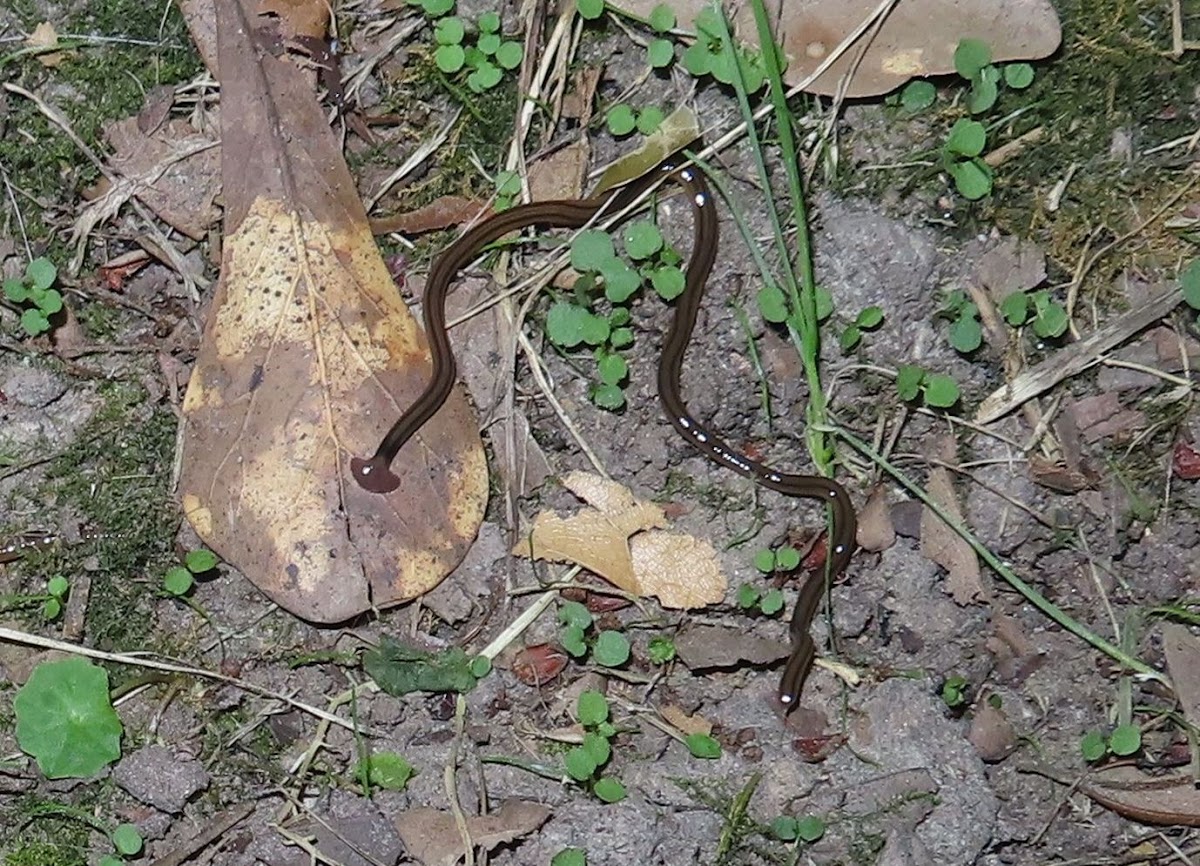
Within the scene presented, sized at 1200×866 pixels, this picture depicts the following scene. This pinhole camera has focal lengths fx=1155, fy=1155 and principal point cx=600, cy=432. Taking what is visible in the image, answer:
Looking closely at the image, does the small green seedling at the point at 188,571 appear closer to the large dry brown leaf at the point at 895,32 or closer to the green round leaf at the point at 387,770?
the green round leaf at the point at 387,770

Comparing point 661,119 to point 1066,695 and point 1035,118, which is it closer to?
point 1035,118

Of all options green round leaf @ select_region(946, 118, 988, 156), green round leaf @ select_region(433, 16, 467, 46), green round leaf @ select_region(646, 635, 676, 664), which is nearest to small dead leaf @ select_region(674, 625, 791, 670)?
green round leaf @ select_region(646, 635, 676, 664)

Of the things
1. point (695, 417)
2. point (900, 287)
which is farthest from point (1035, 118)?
point (695, 417)

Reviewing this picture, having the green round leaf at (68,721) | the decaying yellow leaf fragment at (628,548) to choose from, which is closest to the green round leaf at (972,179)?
the decaying yellow leaf fragment at (628,548)

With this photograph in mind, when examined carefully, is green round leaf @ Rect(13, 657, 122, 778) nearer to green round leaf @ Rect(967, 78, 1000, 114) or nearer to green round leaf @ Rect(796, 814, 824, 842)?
green round leaf @ Rect(796, 814, 824, 842)

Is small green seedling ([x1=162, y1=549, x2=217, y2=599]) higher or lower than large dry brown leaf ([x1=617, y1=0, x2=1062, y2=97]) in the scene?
lower
